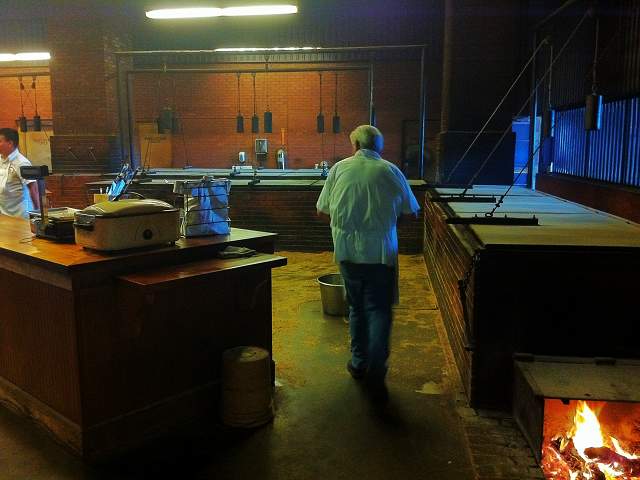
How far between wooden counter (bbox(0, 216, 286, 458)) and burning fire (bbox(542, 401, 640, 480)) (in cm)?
174

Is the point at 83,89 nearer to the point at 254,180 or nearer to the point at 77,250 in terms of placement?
the point at 254,180

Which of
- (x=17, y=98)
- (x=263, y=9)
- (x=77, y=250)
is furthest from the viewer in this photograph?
(x=17, y=98)

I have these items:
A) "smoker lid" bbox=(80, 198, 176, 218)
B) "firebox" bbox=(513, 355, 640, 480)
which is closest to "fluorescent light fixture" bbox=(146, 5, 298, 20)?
"smoker lid" bbox=(80, 198, 176, 218)

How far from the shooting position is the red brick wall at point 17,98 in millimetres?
14070

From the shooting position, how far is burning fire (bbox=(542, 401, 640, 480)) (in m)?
2.85

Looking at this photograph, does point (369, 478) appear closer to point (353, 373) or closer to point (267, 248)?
point (353, 373)

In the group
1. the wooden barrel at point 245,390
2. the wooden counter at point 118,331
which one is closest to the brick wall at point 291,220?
the wooden counter at point 118,331

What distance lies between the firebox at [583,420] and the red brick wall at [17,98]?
1404 cm

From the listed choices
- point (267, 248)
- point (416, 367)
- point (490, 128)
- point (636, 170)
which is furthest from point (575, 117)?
point (267, 248)

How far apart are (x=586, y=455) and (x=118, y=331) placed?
247 centimetres

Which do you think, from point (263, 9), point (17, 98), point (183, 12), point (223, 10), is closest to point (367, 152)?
point (263, 9)

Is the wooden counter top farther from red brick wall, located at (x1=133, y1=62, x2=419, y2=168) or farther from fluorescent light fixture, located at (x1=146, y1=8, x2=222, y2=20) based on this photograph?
red brick wall, located at (x1=133, y1=62, x2=419, y2=168)

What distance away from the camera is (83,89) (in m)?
10.5

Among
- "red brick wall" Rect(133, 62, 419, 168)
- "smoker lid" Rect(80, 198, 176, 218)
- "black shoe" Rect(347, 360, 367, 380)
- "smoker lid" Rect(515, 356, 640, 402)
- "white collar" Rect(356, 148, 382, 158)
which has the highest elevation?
"red brick wall" Rect(133, 62, 419, 168)
